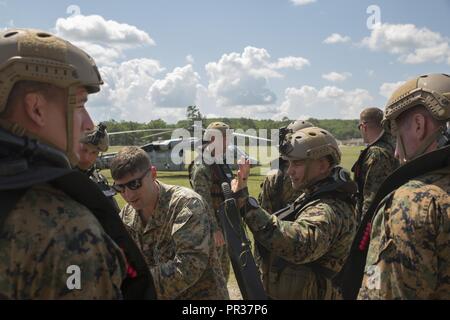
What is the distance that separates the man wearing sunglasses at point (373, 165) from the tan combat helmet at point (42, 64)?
5597 millimetres

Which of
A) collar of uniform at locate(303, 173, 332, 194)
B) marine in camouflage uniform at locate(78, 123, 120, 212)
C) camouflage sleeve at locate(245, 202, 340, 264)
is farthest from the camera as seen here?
marine in camouflage uniform at locate(78, 123, 120, 212)

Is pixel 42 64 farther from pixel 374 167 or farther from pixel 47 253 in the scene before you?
pixel 374 167

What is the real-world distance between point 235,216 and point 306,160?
2.82 ft

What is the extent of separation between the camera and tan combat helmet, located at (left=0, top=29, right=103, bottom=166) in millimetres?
1866

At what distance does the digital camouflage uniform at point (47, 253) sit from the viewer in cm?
162

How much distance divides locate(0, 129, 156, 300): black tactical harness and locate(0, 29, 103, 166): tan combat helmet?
0.33 ft

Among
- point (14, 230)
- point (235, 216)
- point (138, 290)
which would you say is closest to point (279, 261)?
point (235, 216)

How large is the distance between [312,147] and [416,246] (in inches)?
75.4

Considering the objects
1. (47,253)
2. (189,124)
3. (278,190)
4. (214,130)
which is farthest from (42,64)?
(189,124)

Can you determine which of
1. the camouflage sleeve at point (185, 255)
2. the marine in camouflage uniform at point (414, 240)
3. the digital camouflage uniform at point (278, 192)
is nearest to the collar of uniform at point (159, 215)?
the camouflage sleeve at point (185, 255)

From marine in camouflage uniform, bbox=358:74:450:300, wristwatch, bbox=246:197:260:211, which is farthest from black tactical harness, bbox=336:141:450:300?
wristwatch, bbox=246:197:260:211

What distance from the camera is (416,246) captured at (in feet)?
7.13

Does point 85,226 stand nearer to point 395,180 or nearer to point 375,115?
point 395,180

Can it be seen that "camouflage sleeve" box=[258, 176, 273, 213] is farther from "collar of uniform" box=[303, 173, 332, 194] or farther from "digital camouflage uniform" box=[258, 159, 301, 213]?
"collar of uniform" box=[303, 173, 332, 194]
